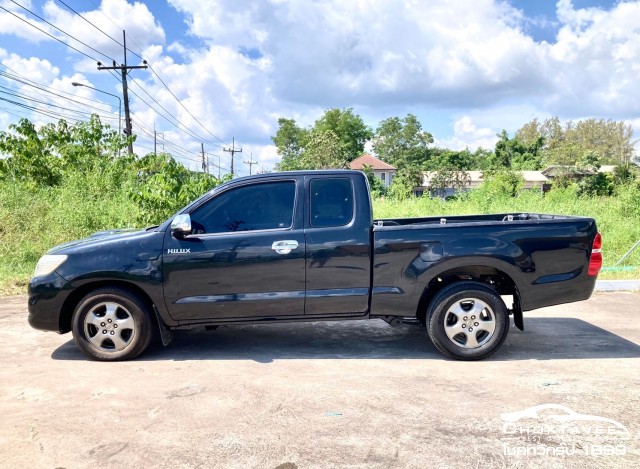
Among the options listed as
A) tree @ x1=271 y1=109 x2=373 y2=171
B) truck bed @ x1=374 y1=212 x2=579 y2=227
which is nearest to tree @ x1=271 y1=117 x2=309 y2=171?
tree @ x1=271 y1=109 x2=373 y2=171

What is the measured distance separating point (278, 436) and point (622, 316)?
5.41 metres

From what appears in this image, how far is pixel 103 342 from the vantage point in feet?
16.1

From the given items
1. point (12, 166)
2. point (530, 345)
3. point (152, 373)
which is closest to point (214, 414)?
point (152, 373)

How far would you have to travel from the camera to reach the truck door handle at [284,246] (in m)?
4.79

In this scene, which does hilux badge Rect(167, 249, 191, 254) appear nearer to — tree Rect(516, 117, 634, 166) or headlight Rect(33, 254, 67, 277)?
headlight Rect(33, 254, 67, 277)

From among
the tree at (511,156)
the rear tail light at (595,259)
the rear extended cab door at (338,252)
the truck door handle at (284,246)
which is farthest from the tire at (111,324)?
the tree at (511,156)

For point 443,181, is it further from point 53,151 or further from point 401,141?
point 53,151

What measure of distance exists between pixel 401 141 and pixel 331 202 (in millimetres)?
90144

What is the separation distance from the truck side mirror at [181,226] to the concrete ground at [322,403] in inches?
49.7

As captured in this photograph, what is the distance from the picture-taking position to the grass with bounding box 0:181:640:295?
1098 centimetres

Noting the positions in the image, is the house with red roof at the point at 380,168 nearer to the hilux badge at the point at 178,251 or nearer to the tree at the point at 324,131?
the tree at the point at 324,131

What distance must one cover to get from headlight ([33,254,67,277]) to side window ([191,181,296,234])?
1325 millimetres

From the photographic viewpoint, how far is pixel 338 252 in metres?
4.81

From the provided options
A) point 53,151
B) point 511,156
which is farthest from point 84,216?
point 511,156
